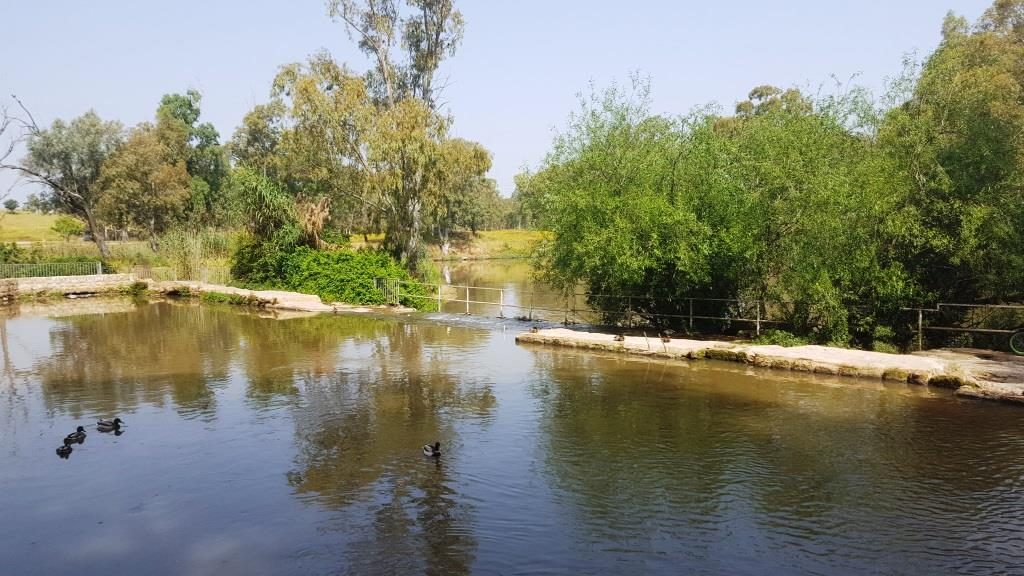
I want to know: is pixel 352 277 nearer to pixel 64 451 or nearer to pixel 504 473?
pixel 64 451

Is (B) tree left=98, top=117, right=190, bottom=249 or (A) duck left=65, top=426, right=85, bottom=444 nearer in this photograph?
(A) duck left=65, top=426, right=85, bottom=444

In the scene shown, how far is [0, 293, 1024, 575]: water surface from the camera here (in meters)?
8.59

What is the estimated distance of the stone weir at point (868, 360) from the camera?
15750 mm

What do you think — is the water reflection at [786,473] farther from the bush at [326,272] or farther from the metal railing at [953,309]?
the bush at [326,272]

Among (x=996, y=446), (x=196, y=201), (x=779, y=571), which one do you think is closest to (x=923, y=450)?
(x=996, y=446)

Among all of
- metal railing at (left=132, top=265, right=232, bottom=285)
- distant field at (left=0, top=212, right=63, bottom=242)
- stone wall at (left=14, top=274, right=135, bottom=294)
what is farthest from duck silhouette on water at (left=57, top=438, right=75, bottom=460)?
distant field at (left=0, top=212, right=63, bottom=242)

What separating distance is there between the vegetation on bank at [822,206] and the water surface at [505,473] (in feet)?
11.3

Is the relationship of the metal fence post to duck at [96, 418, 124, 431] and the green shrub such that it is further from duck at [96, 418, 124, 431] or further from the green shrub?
duck at [96, 418, 124, 431]

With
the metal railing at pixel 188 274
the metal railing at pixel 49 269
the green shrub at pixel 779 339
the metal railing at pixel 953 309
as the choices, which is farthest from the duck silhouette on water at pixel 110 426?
the metal railing at pixel 49 269

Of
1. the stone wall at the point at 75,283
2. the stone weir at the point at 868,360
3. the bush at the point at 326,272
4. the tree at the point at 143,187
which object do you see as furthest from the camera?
the tree at the point at 143,187

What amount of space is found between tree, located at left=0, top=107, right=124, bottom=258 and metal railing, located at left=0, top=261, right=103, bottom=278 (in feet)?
35.1

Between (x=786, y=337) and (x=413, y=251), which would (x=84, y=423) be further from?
(x=413, y=251)

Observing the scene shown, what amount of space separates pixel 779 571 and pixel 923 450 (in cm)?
570

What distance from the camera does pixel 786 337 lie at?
66.4 ft
